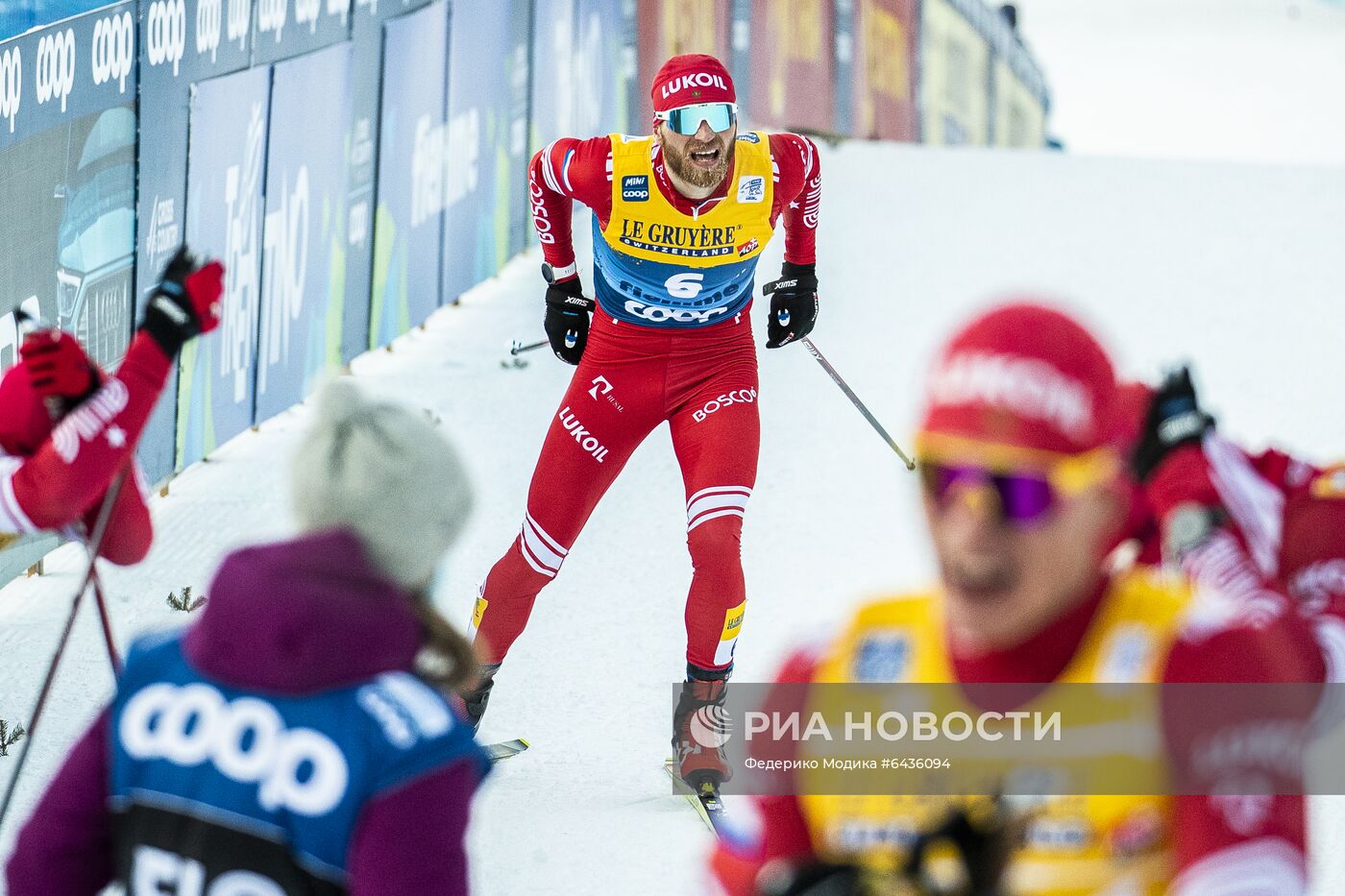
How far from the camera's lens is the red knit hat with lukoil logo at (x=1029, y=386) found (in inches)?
61.5

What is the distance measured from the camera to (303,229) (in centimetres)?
771

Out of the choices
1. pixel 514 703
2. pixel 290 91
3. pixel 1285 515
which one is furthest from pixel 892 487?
pixel 1285 515

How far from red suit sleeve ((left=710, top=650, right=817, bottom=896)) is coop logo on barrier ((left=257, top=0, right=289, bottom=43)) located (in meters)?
5.98

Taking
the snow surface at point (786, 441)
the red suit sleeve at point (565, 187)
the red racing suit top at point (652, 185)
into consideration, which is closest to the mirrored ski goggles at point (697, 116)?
the red racing suit top at point (652, 185)

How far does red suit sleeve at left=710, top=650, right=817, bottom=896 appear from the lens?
1.81 metres

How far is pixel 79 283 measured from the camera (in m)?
5.73

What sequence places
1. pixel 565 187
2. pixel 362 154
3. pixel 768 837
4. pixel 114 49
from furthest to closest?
pixel 362 154 < pixel 114 49 < pixel 565 187 < pixel 768 837

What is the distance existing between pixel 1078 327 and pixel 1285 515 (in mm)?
698

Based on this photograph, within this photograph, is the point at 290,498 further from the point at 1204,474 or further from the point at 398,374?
the point at 398,374

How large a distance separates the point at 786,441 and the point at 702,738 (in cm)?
370

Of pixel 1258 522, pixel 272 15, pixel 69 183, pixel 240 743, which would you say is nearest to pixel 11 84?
pixel 69 183

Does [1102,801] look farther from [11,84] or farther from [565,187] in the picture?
[11,84]

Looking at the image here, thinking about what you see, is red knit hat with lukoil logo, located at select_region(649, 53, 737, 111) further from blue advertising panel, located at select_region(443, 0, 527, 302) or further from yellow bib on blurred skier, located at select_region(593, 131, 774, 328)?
blue advertising panel, located at select_region(443, 0, 527, 302)

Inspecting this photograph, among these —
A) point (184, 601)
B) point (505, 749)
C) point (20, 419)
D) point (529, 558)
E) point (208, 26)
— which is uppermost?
point (208, 26)
